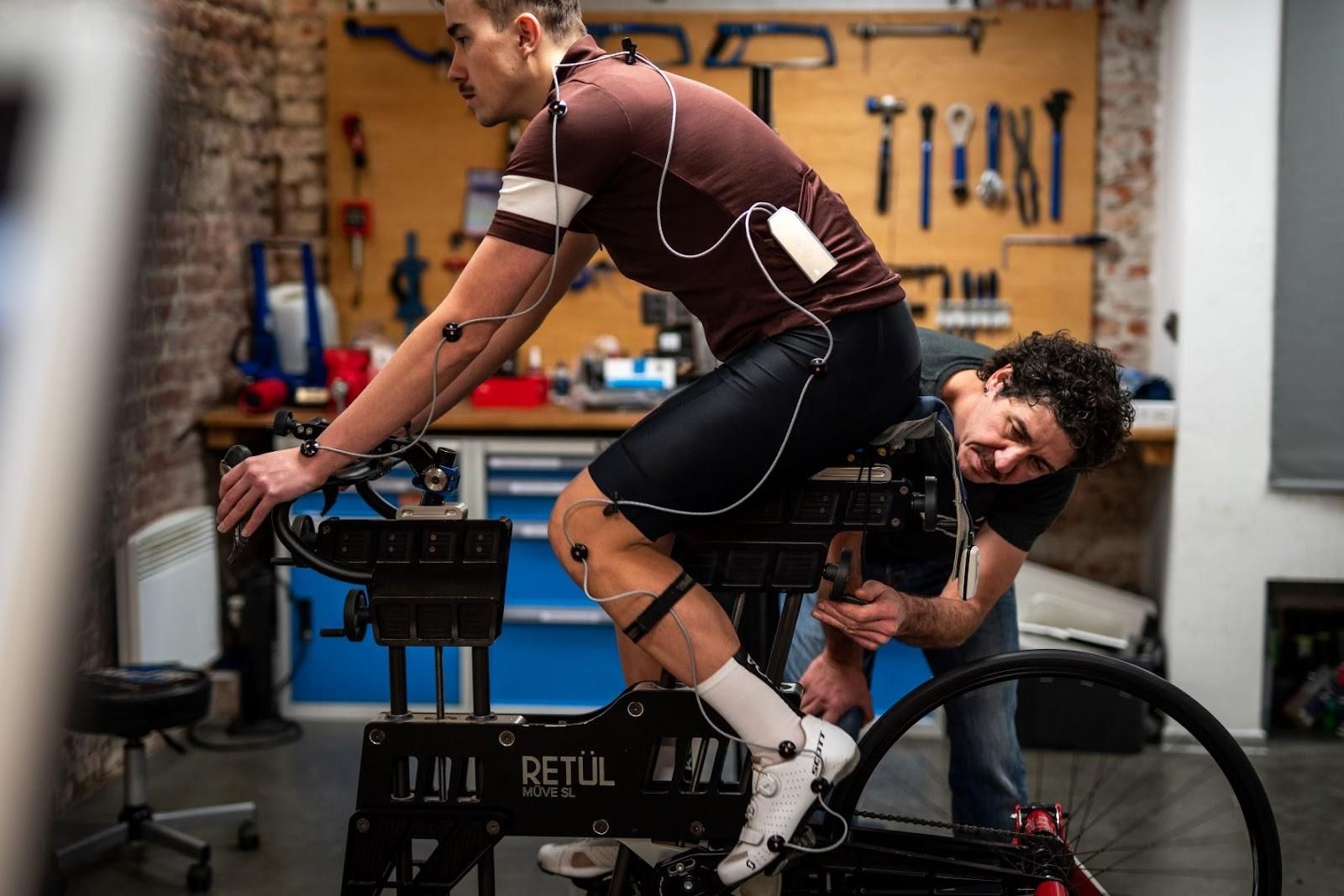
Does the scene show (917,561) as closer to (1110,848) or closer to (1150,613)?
(1110,848)

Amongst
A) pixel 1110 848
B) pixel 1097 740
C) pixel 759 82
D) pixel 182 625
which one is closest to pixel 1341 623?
pixel 1097 740

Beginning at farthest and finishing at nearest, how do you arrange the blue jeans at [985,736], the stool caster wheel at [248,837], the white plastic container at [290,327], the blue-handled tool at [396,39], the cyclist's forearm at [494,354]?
the blue-handled tool at [396,39], the white plastic container at [290,327], the stool caster wheel at [248,837], the blue jeans at [985,736], the cyclist's forearm at [494,354]

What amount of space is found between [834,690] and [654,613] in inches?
26.0

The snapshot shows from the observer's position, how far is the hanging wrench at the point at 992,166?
467cm

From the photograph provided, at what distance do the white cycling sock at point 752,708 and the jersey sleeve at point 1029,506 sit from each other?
1.79ft

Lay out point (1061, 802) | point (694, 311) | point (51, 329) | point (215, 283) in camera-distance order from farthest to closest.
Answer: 1. point (215, 283)
2. point (1061, 802)
3. point (694, 311)
4. point (51, 329)

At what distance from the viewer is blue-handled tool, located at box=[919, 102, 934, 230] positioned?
15.4 feet

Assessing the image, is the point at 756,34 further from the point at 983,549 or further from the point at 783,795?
the point at 783,795

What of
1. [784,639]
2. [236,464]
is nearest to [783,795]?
[784,639]

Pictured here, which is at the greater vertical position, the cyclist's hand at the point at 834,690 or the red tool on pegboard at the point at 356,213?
the red tool on pegboard at the point at 356,213

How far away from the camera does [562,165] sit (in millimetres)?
1803

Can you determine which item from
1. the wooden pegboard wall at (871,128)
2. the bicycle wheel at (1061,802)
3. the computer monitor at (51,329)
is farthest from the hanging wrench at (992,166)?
the computer monitor at (51,329)

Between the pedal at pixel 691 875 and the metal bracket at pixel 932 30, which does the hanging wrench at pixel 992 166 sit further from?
the pedal at pixel 691 875

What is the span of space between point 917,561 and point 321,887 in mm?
1609
